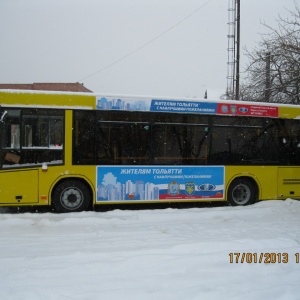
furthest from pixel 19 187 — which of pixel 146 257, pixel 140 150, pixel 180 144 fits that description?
pixel 146 257

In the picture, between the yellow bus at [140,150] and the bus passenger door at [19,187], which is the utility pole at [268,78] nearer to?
the yellow bus at [140,150]

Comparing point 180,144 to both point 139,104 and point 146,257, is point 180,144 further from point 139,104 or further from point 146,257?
point 146,257

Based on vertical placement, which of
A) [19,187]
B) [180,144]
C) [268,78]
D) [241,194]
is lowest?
[241,194]

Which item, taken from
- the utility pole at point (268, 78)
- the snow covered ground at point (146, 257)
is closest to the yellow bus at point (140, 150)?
the snow covered ground at point (146, 257)

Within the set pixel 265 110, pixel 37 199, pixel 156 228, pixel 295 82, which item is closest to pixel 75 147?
pixel 37 199

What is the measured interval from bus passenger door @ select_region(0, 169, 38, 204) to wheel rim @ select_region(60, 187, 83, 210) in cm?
66

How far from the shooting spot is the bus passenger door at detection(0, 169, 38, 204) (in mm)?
7586

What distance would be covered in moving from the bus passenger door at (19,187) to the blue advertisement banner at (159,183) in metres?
1.53

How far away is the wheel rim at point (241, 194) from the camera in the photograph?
9.32 m

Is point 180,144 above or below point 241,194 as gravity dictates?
above

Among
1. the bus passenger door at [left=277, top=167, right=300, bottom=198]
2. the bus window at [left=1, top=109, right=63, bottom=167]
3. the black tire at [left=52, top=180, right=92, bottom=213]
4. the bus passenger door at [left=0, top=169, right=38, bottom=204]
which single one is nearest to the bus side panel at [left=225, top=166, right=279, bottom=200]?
the bus passenger door at [left=277, top=167, right=300, bottom=198]

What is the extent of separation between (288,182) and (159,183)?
12.7 ft
